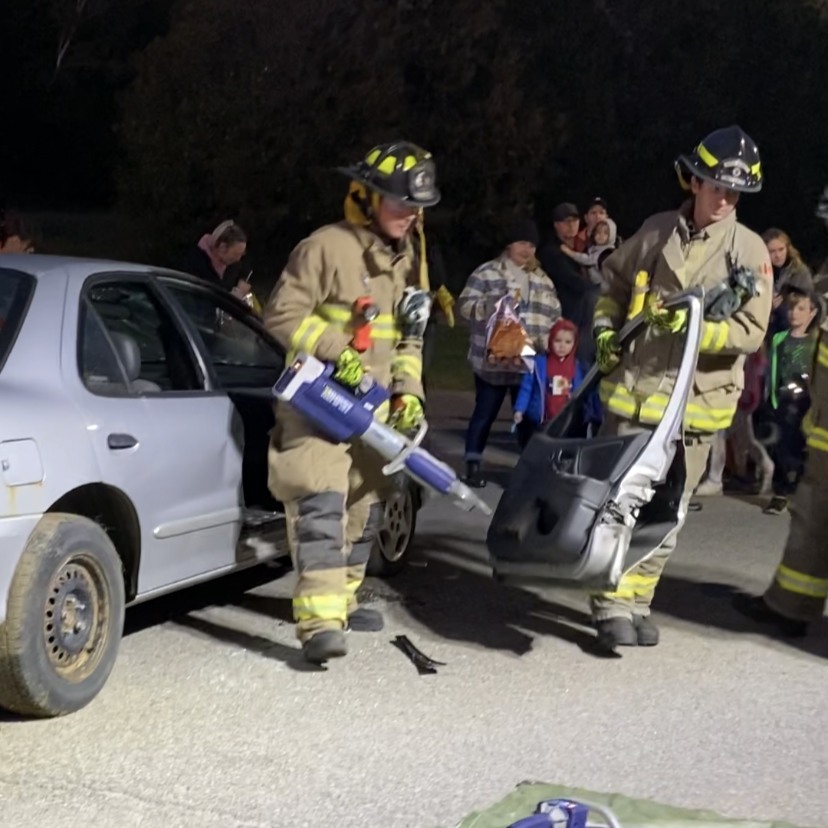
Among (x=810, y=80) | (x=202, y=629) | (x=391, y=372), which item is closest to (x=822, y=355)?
(x=391, y=372)

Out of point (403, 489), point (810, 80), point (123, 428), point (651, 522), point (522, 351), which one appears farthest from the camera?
point (810, 80)

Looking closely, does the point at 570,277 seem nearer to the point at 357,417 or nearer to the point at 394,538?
the point at 394,538

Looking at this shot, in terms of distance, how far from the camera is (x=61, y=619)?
17.1 feet

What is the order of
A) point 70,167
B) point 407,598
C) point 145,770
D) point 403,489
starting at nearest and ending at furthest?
point 145,770 < point 403,489 < point 407,598 < point 70,167

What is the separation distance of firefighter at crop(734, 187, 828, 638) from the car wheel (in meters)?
1.81

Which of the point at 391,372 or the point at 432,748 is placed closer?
the point at 432,748

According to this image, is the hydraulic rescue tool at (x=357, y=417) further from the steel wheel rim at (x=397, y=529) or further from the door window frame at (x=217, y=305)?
the steel wheel rim at (x=397, y=529)

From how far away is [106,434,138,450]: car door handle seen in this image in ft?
17.8

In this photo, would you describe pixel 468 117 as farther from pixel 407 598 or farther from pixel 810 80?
pixel 407 598

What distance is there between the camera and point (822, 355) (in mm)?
6266

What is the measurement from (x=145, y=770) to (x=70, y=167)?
33.2 metres

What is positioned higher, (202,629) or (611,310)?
Answer: (611,310)

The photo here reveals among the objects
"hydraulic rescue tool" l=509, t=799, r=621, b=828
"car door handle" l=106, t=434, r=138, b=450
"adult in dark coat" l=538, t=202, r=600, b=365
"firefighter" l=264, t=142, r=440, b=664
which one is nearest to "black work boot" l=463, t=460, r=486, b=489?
"adult in dark coat" l=538, t=202, r=600, b=365

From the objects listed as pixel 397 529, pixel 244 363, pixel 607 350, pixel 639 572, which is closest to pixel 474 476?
pixel 397 529
